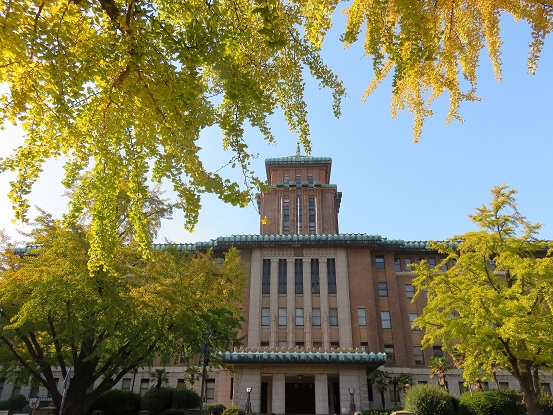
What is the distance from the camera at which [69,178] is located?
6.55m

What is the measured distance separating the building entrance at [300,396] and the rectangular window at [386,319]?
1011 centimetres

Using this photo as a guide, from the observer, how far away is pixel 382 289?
151 feet

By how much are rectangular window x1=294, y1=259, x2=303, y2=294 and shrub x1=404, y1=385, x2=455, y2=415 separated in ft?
69.0

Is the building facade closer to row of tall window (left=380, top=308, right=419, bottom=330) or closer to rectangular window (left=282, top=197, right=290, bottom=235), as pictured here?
row of tall window (left=380, top=308, right=419, bottom=330)

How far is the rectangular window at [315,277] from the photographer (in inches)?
1758

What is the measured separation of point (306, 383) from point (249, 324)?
8.91 m

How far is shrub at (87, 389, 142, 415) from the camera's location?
27.5 m

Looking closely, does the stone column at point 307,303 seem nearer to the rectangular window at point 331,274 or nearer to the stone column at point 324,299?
the stone column at point 324,299

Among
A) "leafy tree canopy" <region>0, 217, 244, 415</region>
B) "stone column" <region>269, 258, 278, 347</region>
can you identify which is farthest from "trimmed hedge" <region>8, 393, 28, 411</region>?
"stone column" <region>269, 258, 278, 347</region>

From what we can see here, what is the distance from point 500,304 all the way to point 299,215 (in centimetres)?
4159

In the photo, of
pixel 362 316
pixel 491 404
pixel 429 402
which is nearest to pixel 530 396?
pixel 491 404

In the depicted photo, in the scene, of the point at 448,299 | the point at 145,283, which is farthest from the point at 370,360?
the point at 145,283

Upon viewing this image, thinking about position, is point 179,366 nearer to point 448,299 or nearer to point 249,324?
point 249,324

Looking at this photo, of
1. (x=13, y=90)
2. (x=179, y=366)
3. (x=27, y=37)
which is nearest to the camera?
(x=27, y=37)
